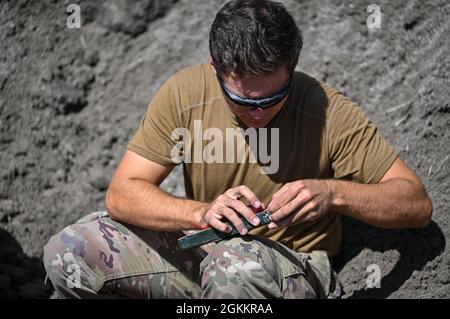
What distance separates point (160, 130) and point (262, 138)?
1.38 ft

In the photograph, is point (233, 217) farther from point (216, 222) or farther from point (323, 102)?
point (323, 102)

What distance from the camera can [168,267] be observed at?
3.65 m

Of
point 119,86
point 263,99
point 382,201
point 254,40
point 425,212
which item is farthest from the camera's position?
point 119,86

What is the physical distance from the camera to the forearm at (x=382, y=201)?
134 inches

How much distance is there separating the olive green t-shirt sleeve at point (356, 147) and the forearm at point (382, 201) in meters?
0.09

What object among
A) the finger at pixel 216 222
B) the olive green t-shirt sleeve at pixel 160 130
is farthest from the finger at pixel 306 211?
the olive green t-shirt sleeve at pixel 160 130

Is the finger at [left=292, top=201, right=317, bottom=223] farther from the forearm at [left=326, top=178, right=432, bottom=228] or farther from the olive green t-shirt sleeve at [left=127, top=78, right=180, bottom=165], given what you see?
the olive green t-shirt sleeve at [left=127, top=78, right=180, bottom=165]

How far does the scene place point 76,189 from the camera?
4.77 metres

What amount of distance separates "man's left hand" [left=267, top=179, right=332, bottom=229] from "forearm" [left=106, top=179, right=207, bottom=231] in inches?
12.8

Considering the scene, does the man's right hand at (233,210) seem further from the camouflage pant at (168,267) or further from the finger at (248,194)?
the camouflage pant at (168,267)

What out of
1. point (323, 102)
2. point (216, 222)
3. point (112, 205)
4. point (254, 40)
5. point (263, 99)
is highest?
point (254, 40)

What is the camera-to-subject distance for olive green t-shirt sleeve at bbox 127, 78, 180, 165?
3602mm

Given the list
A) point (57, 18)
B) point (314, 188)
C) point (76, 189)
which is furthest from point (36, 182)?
point (314, 188)

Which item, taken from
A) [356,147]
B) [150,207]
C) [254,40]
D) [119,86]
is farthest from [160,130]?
[119,86]
